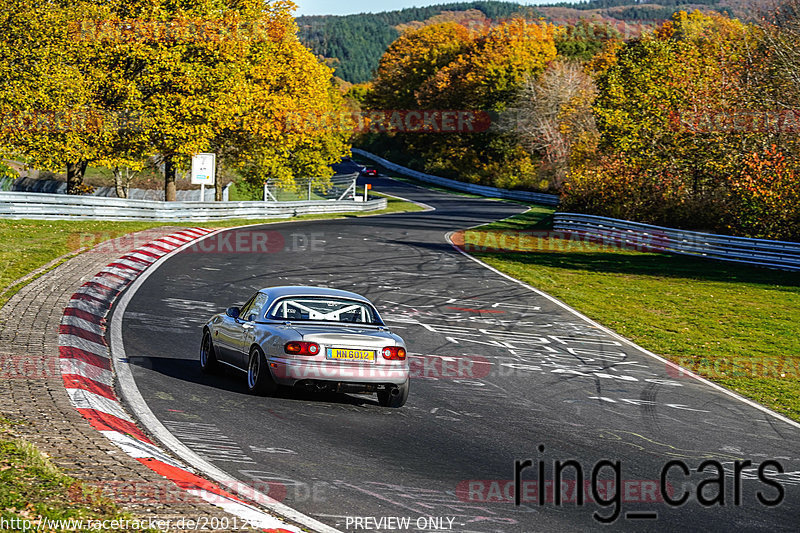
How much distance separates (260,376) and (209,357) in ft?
6.29

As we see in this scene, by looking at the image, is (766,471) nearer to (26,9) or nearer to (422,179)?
(26,9)

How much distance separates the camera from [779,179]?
3284 centimetres

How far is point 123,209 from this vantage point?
111 ft

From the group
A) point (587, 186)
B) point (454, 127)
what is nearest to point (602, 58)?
point (454, 127)

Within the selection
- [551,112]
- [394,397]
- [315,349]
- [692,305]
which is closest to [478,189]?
[551,112]

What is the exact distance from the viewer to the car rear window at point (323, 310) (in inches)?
432

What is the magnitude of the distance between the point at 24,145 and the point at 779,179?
98.1 feet

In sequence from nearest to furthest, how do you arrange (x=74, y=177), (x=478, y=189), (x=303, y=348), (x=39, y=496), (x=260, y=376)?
(x=39, y=496), (x=303, y=348), (x=260, y=376), (x=74, y=177), (x=478, y=189)

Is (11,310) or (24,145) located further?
(24,145)

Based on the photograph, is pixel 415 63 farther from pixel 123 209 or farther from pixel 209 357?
pixel 209 357

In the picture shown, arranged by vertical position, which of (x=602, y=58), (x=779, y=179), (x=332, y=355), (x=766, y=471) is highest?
(x=602, y=58)

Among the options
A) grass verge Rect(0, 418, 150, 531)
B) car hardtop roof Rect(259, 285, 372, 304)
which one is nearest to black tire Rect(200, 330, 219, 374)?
car hardtop roof Rect(259, 285, 372, 304)

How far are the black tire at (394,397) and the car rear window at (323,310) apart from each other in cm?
103

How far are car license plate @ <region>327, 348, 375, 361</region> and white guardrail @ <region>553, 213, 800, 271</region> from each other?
2370cm
